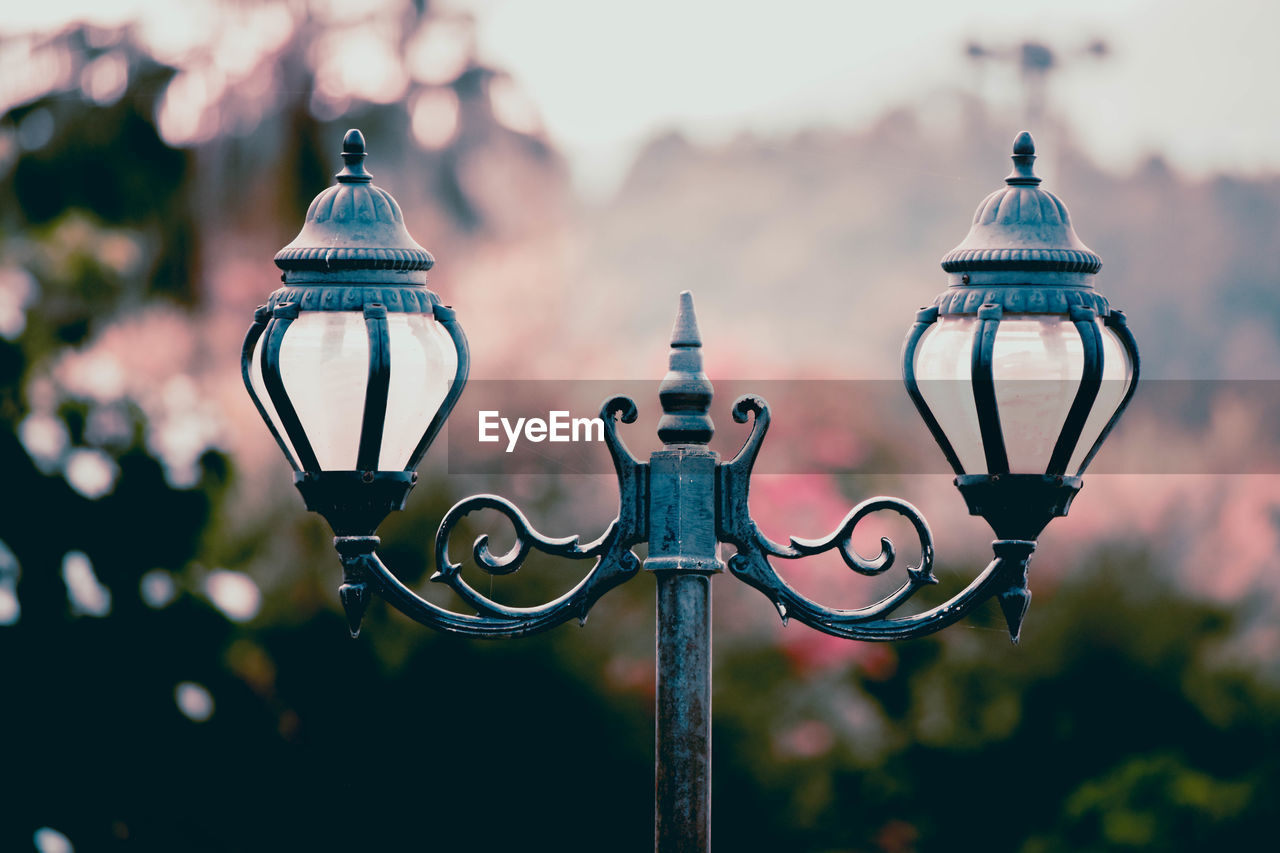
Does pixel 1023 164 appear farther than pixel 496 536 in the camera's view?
No

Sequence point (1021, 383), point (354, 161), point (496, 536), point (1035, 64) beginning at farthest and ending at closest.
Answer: point (1035, 64) → point (496, 536) → point (354, 161) → point (1021, 383)

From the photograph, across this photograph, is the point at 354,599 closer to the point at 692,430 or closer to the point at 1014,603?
the point at 692,430

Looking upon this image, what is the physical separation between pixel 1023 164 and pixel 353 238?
1264 mm

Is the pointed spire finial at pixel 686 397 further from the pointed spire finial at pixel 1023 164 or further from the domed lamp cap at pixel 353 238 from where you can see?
the pointed spire finial at pixel 1023 164

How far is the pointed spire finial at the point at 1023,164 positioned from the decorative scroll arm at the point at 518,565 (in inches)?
33.0

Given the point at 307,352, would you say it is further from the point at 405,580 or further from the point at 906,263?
the point at 906,263

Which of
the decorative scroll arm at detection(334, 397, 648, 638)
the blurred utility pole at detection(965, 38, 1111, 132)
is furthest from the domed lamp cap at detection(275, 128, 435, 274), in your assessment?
the blurred utility pole at detection(965, 38, 1111, 132)

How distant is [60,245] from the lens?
13461mm

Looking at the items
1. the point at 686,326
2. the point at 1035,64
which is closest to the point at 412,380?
the point at 686,326

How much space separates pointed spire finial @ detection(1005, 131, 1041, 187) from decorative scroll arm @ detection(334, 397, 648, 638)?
838 mm

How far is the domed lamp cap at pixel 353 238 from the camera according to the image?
246 cm

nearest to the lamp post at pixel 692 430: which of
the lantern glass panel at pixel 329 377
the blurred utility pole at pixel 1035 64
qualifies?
the lantern glass panel at pixel 329 377

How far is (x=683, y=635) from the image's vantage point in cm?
240

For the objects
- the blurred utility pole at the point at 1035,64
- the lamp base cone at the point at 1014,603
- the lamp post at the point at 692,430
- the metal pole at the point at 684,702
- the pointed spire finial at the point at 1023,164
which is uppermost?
the blurred utility pole at the point at 1035,64
